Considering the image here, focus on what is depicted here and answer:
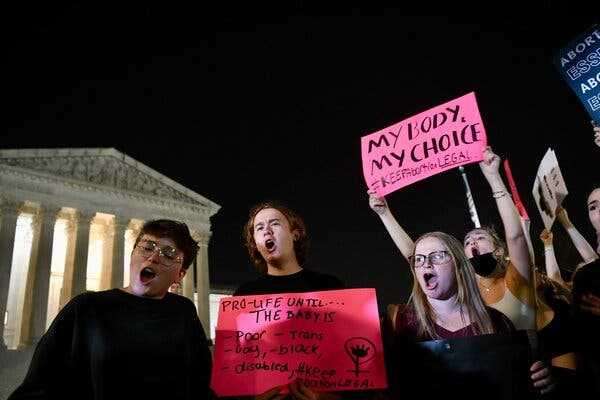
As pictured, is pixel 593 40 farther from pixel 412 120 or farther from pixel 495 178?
pixel 495 178

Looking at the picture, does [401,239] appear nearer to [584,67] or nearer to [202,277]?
[584,67]

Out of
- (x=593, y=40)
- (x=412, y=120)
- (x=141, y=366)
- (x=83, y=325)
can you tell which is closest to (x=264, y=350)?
(x=141, y=366)

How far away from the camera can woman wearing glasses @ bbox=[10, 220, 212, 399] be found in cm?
297

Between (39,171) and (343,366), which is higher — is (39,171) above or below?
above

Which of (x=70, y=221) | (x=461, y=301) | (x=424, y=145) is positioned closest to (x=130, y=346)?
(x=461, y=301)

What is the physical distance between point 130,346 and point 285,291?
1385 millimetres

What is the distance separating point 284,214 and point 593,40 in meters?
5.14

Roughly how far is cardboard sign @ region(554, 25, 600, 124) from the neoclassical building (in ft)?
89.6

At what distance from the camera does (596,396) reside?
4016mm

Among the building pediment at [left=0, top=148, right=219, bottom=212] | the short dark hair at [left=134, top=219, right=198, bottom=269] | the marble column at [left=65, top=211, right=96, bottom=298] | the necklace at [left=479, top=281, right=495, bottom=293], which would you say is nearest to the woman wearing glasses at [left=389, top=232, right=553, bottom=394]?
the necklace at [left=479, top=281, right=495, bottom=293]

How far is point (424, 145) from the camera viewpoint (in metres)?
5.57

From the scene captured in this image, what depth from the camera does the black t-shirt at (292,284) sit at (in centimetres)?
414

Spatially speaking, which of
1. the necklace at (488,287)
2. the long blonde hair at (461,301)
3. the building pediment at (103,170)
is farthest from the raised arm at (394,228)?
the building pediment at (103,170)

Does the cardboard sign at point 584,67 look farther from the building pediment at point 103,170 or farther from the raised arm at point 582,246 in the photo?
the building pediment at point 103,170
